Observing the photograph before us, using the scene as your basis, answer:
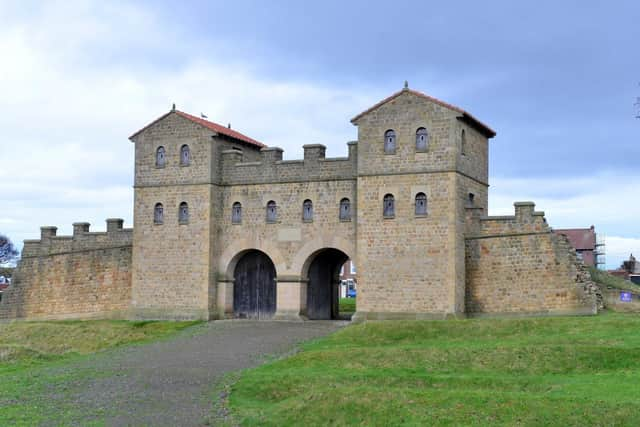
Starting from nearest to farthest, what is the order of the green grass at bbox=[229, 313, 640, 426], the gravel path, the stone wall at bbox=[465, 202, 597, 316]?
the green grass at bbox=[229, 313, 640, 426] < the gravel path < the stone wall at bbox=[465, 202, 597, 316]

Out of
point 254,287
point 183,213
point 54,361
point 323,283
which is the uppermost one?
point 183,213

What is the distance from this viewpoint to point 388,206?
33.9 meters

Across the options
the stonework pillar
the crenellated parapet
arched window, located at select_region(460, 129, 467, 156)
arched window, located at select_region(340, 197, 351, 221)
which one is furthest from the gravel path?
arched window, located at select_region(460, 129, 467, 156)

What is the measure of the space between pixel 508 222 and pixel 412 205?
3642mm

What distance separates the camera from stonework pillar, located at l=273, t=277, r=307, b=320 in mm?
36000

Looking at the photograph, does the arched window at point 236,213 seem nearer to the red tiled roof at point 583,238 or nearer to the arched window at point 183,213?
the arched window at point 183,213

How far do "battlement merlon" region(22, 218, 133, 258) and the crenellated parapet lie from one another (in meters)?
6.11

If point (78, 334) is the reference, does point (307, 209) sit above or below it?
above

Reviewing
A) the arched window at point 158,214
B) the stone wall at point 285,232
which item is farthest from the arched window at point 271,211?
the arched window at point 158,214

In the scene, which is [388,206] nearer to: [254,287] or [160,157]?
[254,287]

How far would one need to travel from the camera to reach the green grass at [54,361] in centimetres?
2045

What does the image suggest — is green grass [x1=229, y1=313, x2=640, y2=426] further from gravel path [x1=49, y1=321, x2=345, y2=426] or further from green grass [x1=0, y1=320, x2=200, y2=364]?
green grass [x1=0, y1=320, x2=200, y2=364]

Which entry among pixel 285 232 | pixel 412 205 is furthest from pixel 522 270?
pixel 285 232

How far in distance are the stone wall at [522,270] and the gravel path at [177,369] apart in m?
5.71
